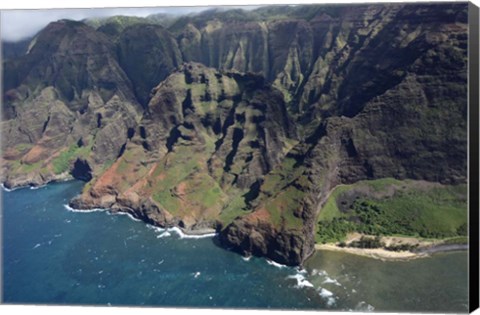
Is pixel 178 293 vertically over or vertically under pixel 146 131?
under

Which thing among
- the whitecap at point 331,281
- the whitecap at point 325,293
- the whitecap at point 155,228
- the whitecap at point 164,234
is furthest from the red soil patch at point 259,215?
the whitecap at point 155,228

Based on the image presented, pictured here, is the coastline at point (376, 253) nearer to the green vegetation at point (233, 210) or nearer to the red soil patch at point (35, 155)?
the green vegetation at point (233, 210)

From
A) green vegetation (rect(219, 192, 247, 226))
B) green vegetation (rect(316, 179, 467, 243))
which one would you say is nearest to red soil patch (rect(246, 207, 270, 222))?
green vegetation (rect(219, 192, 247, 226))

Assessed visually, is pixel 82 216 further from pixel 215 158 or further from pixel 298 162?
pixel 298 162

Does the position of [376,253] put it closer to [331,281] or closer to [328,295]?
[331,281]

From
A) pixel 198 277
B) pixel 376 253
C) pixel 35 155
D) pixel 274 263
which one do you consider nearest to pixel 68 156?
pixel 35 155

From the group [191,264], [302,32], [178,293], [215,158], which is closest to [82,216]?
[215,158]
